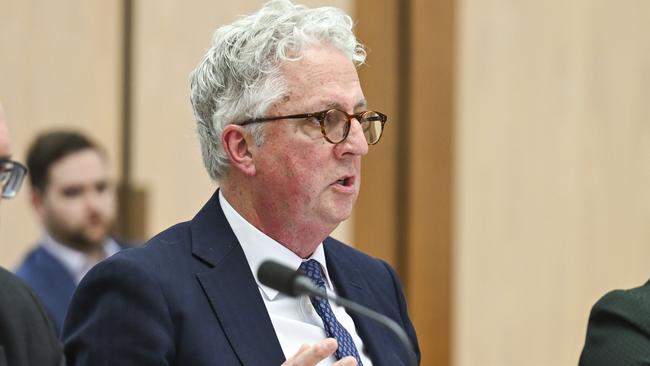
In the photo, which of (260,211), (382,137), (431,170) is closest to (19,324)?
(260,211)

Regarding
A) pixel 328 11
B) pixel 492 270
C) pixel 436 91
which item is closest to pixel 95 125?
pixel 436 91

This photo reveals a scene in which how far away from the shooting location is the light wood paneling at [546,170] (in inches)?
208

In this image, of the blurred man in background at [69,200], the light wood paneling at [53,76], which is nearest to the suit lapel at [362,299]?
the blurred man in background at [69,200]

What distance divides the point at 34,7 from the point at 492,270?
2.17 meters

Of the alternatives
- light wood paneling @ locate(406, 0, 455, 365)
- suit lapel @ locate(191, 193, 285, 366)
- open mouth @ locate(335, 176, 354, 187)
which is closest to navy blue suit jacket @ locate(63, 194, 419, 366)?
suit lapel @ locate(191, 193, 285, 366)

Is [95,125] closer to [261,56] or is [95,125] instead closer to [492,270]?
[492,270]

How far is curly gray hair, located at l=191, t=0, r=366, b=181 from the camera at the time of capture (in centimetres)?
242

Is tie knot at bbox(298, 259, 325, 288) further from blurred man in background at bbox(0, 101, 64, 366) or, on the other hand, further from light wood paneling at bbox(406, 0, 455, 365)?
light wood paneling at bbox(406, 0, 455, 365)

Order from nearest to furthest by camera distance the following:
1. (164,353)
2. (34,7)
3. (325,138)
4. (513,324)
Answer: (164,353), (325,138), (34,7), (513,324)

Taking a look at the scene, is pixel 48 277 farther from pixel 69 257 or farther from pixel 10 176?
pixel 10 176

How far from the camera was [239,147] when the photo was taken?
8.11ft

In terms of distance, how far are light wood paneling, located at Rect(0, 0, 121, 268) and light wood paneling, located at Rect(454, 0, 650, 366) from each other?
1.44 m

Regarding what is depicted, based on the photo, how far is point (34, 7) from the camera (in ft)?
16.6

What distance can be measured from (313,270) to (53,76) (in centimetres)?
282
